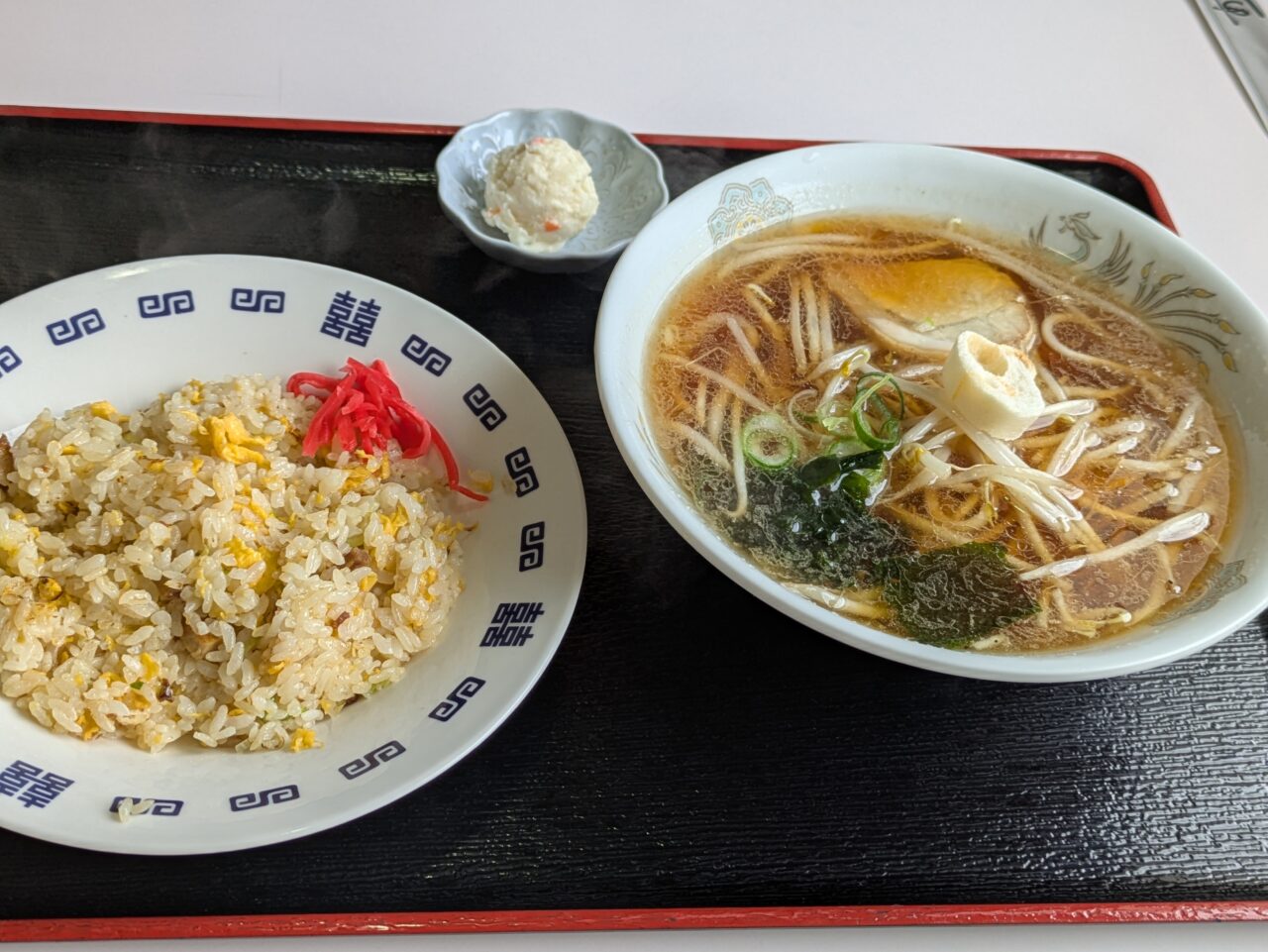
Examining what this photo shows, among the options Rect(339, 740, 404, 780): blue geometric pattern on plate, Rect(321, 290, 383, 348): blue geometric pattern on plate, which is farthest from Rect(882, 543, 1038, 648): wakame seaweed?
Rect(321, 290, 383, 348): blue geometric pattern on plate

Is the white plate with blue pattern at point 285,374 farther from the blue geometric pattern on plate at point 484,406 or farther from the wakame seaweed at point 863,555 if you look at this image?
the wakame seaweed at point 863,555

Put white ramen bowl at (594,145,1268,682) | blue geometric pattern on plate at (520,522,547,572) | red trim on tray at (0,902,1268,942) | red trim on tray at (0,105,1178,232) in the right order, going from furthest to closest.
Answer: red trim on tray at (0,105,1178,232), blue geometric pattern on plate at (520,522,547,572), white ramen bowl at (594,145,1268,682), red trim on tray at (0,902,1268,942)

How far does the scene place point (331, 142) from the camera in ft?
7.22

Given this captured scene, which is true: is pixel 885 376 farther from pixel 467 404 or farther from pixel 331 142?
pixel 331 142

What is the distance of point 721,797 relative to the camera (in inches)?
56.2

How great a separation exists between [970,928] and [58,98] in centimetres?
266

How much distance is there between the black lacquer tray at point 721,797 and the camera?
4.19ft

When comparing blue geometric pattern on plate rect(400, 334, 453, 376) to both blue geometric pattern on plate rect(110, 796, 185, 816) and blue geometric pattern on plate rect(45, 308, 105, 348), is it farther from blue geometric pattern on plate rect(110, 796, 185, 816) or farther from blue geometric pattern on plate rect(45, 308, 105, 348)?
blue geometric pattern on plate rect(110, 796, 185, 816)

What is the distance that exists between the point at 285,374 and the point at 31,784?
833 millimetres

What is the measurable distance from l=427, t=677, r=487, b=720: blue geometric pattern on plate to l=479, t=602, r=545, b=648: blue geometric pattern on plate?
7cm

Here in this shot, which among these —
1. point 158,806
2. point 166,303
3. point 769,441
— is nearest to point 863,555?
point 769,441

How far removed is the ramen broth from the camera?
1542 millimetres

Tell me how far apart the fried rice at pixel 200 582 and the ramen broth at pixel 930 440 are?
1.79 ft

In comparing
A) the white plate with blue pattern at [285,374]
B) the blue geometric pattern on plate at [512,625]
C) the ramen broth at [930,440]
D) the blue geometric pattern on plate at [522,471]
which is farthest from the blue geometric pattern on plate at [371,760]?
the ramen broth at [930,440]
